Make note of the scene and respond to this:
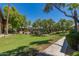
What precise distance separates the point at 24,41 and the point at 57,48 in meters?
1.07

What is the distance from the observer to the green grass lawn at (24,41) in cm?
953

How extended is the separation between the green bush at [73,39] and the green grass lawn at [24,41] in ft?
1.06

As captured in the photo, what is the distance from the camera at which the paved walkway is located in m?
9.27

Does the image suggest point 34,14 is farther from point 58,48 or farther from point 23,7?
point 58,48

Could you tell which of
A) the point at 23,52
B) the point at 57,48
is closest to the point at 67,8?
the point at 57,48

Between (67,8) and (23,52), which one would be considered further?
(67,8)

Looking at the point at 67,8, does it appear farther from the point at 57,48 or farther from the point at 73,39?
the point at 57,48

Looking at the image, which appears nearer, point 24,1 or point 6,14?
point 24,1

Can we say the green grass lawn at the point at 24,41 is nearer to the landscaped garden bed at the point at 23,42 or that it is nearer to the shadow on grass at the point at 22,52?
the landscaped garden bed at the point at 23,42

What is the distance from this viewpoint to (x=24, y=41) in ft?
31.8

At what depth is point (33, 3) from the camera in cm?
927

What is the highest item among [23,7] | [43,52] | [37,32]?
[23,7]

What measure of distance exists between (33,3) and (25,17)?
0.56 meters

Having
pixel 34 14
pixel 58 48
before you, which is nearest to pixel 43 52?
pixel 58 48
